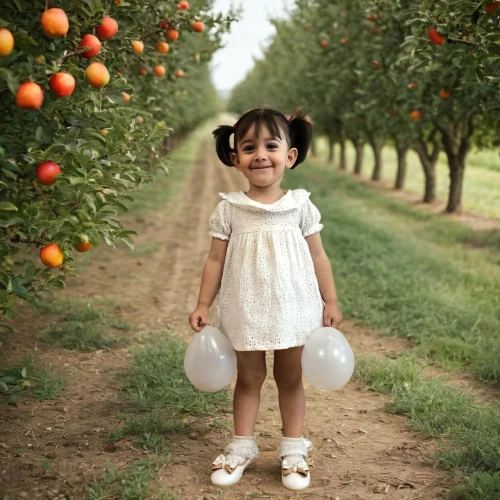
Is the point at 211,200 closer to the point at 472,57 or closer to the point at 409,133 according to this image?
the point at 409,133

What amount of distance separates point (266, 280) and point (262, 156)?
1.74 feet

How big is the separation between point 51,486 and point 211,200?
10274 millimetres

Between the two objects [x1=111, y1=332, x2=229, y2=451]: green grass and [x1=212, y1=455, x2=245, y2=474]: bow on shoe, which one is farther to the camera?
[x1=111, y1=332, x2=229, y2=451]: green grass

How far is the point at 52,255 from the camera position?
2564 millimetres

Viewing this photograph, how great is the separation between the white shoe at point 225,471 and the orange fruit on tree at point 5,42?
1.86m

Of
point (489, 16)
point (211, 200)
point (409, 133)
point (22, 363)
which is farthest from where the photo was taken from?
point (211, 200)

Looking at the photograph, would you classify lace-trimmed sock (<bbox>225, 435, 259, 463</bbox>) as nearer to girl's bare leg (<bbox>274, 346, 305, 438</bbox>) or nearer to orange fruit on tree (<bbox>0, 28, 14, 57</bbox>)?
girl's bare leg (<bbox>274, 346, 305, 438</bbox>)

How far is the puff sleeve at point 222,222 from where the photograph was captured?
293cm

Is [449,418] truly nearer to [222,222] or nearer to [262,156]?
[222,222]

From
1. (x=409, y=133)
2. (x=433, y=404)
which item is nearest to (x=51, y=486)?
(x=433, y=404)

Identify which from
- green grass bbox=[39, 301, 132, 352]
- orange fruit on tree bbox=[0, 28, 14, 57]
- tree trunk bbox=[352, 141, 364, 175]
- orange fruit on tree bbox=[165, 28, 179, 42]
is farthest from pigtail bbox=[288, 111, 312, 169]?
tree trunk bbox=[352, 141, 364, 175]

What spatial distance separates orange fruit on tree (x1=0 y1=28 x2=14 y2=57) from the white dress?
1140mm

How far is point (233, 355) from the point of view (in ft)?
9.61

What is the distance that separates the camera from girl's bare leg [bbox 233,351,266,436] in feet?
9.58
